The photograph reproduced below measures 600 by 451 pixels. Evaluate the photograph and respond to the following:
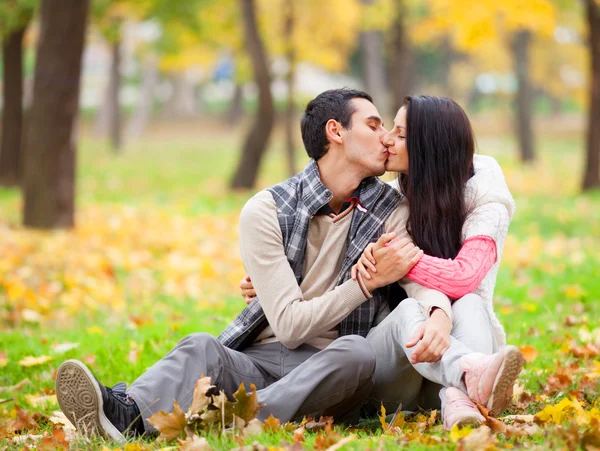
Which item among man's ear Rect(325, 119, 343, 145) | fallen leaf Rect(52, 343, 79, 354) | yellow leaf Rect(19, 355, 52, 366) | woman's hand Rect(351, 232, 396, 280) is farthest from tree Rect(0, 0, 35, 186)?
woman's hand Rect(351, 232, 396, 280)

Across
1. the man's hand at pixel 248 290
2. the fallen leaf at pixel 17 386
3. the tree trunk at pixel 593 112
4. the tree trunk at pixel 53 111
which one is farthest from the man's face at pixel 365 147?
the tree trunk at pixel 593 112

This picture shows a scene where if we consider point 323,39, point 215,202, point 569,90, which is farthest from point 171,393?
point 569,90

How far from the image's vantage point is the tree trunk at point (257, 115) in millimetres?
15320

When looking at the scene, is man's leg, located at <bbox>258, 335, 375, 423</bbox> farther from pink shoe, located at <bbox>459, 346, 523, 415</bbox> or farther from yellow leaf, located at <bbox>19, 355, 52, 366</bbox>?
yellow leaf, located at <bbox>19, 355, 52, 366</bbox>

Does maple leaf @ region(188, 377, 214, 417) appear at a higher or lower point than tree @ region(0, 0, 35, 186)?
lower

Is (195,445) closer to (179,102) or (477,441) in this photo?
(477,441)

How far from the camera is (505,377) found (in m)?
3.03

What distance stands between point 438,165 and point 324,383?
1.18 m

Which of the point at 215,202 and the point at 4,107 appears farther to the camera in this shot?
the point at 4,107

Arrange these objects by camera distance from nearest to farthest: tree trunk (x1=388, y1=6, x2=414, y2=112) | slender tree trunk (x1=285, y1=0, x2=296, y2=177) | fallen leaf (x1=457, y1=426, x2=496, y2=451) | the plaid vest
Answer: fallen leaf (x1=457, y1=426, x2=496, y2=451), the plaid vest, tree trunk (x1=388, y1=6, x2=414, y2=112), slender tree trunk (x1=285, y1=0, x2=296, y2=177)

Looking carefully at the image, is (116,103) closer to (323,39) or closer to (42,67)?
(323,39)

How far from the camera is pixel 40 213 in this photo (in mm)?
10023

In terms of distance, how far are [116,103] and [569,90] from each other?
63.5 ft

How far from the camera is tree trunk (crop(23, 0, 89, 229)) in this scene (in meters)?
Answer: 9.91
